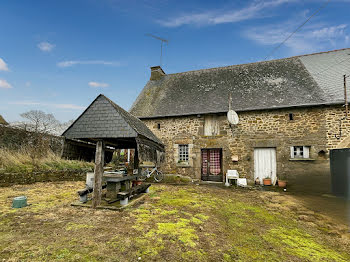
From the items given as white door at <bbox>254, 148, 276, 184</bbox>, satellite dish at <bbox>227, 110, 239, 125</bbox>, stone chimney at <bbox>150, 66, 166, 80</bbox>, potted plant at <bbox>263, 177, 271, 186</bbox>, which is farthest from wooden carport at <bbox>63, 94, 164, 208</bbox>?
stone chimney at <bbox>150, 66, 166, 80</bbox>

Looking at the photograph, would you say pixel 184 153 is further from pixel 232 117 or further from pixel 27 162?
pixel 27 162

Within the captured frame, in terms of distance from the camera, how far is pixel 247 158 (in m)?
9.34

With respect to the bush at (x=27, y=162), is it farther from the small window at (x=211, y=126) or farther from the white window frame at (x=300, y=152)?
the white window frame at (x=300, y=152)

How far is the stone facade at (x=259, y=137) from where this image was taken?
8.23m

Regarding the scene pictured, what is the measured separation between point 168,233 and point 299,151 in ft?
27.5

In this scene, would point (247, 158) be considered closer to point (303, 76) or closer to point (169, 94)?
point (303, 76)

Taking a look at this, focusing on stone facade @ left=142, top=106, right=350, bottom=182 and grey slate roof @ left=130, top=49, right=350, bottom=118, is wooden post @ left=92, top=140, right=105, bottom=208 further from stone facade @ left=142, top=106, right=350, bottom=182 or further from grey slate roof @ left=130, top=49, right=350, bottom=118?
grey slate roof @ left=130, top=49, right=350, bottom=118

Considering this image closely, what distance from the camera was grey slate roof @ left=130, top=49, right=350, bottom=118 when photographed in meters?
9.13

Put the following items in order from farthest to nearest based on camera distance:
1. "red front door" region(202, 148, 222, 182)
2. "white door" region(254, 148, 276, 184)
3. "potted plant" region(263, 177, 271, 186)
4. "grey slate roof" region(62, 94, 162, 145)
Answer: "red front door" region(202, 148, 222, 182) → "white door" region(254, 148, 276, 184) → "potted plant" region(263, 177, 271, 186) → "grey slate roof" region(62, 94, 162, 145)

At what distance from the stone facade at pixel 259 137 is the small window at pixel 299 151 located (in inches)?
5.6

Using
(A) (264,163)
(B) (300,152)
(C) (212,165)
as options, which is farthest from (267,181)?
(C) (212,165)

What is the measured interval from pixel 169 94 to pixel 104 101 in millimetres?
8128

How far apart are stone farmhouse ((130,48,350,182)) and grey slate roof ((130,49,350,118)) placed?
0.04m

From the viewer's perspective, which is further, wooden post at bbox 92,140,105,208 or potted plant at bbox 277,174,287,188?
potted plant at bbox 277,174,287,188
